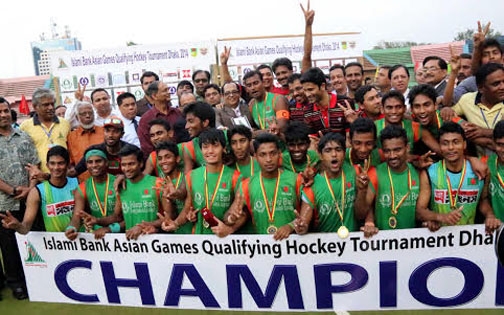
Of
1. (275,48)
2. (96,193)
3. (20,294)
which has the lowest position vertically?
(20,294)

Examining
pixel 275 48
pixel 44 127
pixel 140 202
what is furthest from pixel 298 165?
pixel 275 48

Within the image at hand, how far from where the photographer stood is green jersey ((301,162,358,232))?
12.2 ft

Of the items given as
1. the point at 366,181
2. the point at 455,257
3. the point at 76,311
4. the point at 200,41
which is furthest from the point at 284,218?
the point at 200,41

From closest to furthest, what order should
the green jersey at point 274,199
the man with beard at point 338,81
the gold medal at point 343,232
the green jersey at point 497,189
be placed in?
the gold medal at point 343,232
the green jersey at point 497,189
the green jersey at point 274,199
the man with beard at point 338,81

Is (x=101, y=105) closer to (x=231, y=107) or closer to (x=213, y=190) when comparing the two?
(x=231, y=107)

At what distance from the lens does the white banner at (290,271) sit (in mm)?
3594


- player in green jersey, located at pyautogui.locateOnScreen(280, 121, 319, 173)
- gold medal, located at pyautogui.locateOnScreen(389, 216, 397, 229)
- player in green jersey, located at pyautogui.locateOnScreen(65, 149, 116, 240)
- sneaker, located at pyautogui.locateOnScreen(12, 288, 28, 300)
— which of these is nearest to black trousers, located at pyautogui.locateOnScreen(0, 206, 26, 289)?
sneaker, located at pyautogui.locateOnScreen(12, 288, 28, 300)

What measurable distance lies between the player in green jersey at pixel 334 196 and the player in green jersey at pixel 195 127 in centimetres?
130

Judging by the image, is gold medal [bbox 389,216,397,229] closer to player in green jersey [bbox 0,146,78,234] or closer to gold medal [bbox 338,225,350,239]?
gold medal [bbox 338,225,350,239]

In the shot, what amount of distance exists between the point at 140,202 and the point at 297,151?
152 cm

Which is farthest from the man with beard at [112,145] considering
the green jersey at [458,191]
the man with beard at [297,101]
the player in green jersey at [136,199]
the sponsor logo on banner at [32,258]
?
the green jersey at [458,191]

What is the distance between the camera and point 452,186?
3666mm

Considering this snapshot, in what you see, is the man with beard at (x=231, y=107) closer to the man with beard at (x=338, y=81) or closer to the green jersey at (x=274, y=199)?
the man with beard at (x=338, y=81)

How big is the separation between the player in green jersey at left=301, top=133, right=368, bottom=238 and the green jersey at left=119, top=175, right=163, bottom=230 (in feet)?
4.59
